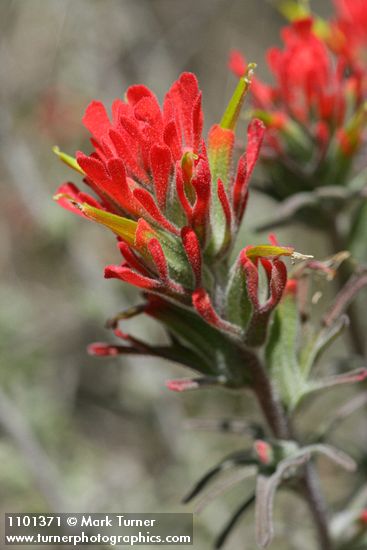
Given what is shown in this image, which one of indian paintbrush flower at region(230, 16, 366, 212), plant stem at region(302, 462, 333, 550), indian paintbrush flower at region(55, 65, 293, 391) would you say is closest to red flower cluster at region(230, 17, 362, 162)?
indian paintbrush flower at region(230, 16, 366, 212)

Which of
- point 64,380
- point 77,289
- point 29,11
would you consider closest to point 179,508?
point 64,380

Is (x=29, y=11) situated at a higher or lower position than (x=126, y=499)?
higher

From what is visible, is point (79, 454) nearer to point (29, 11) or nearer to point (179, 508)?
point (179, 508)

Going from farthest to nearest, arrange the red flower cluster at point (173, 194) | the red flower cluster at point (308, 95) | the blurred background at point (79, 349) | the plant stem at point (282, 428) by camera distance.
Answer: the blurred background at point (79, 349), the red flower cluster at point (308, 95), the plant stem at point (282, 428), the red flower cluster at point (173, 194)

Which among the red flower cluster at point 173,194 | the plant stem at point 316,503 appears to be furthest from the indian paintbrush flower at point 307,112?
the plant stem at point 316,503

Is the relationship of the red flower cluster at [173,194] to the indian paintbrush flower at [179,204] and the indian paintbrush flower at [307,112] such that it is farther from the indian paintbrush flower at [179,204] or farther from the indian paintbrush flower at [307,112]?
the indian paintbrush flower at [307,112]

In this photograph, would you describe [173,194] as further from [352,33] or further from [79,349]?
[79,349]
